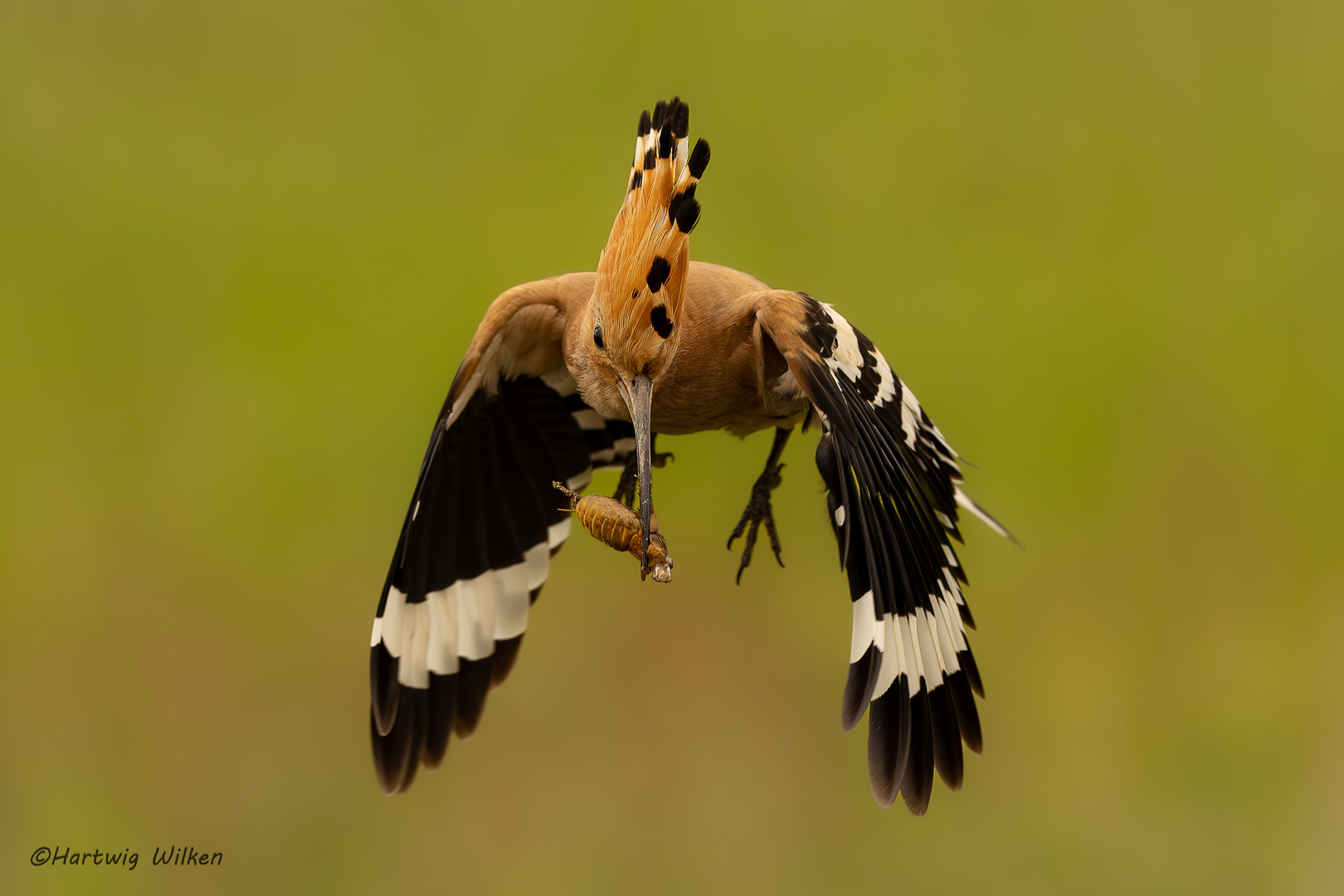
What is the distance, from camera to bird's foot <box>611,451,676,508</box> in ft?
4.95

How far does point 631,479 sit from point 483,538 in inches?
9.4

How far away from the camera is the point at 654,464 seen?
1.61 meters

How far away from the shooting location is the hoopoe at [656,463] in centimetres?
105

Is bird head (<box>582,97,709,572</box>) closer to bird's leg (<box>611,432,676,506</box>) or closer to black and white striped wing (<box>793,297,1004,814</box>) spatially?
black and white striped wing (<box>793,297,1004,814</box>)

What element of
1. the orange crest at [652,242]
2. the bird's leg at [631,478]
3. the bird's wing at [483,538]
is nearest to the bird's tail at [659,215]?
the orange crest at [652,242]

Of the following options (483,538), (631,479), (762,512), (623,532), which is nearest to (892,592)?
(623,532)

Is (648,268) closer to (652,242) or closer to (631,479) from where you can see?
(652,242)

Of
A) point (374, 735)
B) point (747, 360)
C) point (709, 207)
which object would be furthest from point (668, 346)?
point (709, 207)

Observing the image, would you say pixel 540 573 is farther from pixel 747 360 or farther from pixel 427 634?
pixel 747 360

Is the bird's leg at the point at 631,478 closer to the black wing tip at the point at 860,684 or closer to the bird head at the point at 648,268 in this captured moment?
the bird head at the point at 648,268

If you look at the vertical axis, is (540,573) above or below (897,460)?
below

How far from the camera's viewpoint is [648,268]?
1.12 meters

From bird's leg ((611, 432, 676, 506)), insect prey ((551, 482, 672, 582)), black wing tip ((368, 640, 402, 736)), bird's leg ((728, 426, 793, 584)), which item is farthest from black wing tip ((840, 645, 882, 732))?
black wing tip ((368, 640, 402, 736))

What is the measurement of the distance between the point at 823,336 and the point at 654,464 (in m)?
0.52
